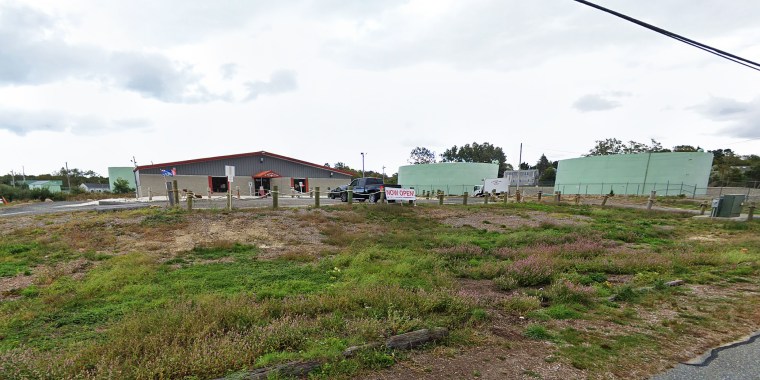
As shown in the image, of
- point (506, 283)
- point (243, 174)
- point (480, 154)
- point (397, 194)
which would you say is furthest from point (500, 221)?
point (480, 154)

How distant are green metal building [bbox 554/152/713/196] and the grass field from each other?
38734 mm

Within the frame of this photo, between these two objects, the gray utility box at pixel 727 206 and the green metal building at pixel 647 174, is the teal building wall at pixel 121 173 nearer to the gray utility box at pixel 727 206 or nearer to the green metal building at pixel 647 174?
the gray utility box at pixel 727 206

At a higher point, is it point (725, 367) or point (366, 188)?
point (366, 188)

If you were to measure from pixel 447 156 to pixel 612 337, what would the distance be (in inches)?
3813

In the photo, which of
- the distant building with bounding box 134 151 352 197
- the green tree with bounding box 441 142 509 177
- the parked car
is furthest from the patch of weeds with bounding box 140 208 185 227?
the green tree with bounding box 441 142 509 177

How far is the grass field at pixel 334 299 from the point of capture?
3.22 m

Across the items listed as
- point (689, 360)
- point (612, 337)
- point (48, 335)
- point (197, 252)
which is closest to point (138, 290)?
point (48, 335)

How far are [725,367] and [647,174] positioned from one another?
49.8m

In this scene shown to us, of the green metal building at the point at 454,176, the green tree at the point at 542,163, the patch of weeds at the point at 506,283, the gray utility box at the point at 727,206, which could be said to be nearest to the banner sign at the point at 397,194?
the patch of weeds at the point at 506,283

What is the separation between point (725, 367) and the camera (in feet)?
11.0

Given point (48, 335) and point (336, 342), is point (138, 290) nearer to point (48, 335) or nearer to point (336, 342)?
point (48, 335)

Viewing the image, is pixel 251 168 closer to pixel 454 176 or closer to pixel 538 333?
pixel 454 176

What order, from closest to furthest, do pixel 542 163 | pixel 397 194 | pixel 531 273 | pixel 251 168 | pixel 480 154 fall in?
pixel 531 273 < pixel 397 194 < pixel 251 168 < pixel 480 154 < pixel 542 163

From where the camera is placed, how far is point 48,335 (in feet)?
12.4
